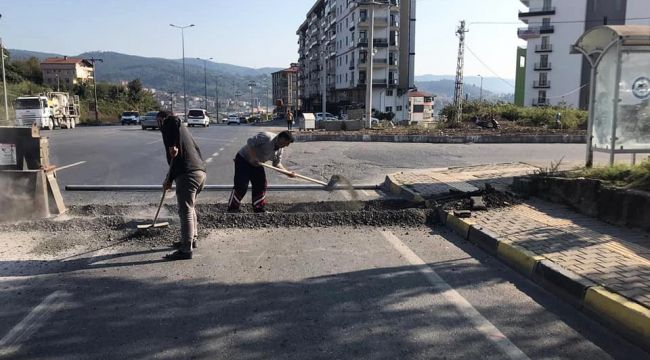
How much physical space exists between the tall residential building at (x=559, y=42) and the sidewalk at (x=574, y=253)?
68010mm

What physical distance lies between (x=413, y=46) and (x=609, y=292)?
3142 inches

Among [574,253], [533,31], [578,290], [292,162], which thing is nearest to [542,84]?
[533,31]

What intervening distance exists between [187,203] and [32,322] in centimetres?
207

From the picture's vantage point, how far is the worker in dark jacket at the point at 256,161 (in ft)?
22.8

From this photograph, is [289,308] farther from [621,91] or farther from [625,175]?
[621,91]

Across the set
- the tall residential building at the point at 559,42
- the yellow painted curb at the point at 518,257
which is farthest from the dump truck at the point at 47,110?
the tall residential building at the point at 559,42

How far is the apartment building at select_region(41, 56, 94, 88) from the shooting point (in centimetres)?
9438

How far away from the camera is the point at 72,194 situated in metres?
9.44

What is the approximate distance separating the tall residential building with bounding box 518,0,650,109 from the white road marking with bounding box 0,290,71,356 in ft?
238

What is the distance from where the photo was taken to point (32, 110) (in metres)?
38.9

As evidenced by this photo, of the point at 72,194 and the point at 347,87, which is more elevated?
the point at 347,87

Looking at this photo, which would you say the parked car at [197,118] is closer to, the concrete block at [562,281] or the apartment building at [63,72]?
the concrete block at [562,281]

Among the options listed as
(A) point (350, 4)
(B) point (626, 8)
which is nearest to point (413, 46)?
(A) point (350, 4)

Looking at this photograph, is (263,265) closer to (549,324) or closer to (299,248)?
(299,248)
